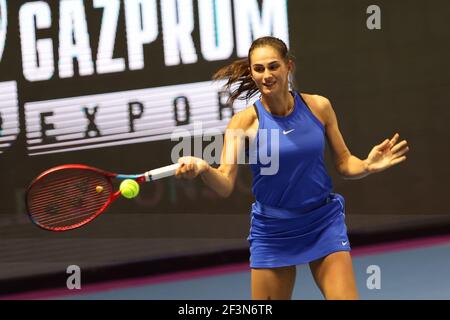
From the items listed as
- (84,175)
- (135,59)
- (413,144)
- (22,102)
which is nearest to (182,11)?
(135,59)

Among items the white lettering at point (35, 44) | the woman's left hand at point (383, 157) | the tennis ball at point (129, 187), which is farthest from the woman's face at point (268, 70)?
the white lettering at point (35, 44)

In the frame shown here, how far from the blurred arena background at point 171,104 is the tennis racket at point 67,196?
206 centimetres

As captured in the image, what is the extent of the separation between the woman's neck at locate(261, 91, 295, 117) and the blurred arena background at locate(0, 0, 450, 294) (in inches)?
89.0

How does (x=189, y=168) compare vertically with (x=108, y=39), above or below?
below

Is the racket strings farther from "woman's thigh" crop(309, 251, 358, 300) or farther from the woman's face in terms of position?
"woman's thigh" crop(309, 251, 358, 300)

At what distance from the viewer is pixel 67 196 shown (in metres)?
3.89

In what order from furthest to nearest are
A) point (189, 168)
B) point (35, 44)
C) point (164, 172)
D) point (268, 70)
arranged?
point (35, 44)
point (268, 70)
point (164, 172)
point (189, 168)

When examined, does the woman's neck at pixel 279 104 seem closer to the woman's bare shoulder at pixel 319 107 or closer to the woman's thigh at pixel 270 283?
the woman's bare shoulder at pixel 319 107

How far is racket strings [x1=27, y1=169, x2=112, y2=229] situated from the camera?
3.78 m

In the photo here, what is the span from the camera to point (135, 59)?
595 cm

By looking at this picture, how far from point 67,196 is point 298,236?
103 cm

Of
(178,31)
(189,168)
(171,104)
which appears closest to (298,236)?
(189,168)

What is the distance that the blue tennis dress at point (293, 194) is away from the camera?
3.49m

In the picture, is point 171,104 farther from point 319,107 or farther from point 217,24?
point 319,107
